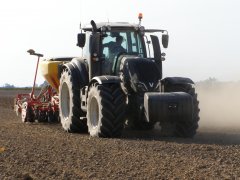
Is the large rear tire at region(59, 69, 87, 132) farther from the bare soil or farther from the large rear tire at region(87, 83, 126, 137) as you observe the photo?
the large rear tire at region(87, 83, 126, 137)

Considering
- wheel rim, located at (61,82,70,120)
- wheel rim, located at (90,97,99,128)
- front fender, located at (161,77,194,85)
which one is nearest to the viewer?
front fender, located at (161,77,194,85)

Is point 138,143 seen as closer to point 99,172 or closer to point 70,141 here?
point 70,141

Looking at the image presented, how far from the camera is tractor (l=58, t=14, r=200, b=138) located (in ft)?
38.0

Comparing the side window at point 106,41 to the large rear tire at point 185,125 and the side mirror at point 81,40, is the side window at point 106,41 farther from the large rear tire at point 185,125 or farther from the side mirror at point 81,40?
the large rear tire at point 185,125

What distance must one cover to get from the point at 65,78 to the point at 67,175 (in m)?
6.48

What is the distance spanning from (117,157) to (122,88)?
3166mm

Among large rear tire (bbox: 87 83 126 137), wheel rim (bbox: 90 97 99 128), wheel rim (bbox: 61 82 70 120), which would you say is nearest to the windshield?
wheel rim (bbox: 90 97 99 128)

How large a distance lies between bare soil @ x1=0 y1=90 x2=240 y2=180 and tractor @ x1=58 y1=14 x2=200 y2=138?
433mm

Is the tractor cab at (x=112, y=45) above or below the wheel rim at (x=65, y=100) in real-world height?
above

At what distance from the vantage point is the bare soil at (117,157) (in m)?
7.89

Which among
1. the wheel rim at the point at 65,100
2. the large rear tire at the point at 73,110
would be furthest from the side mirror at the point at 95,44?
the wheel rim at the point at 65,100

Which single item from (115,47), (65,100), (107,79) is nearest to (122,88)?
(107,79)

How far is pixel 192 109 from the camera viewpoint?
11648 millimetres

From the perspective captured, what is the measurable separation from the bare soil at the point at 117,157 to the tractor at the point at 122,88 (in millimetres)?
433
